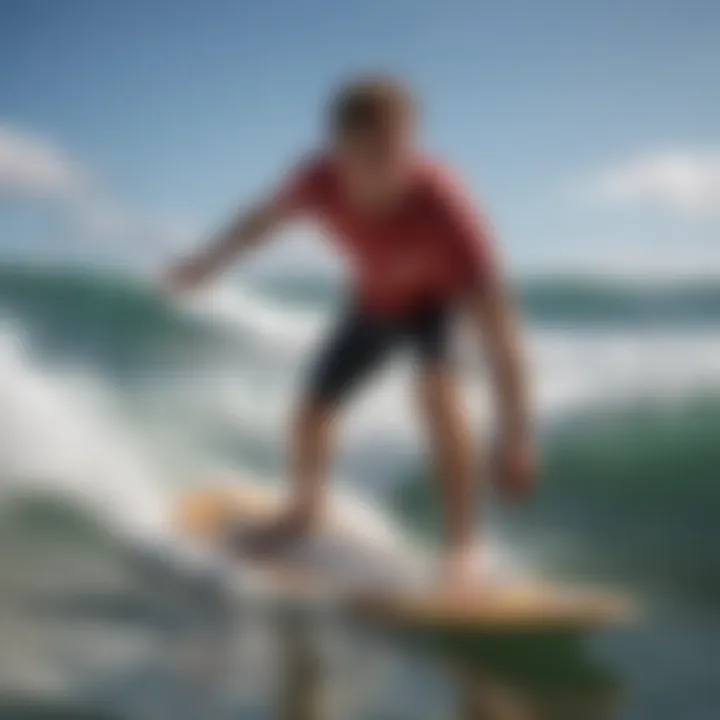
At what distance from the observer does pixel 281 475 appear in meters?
1.41

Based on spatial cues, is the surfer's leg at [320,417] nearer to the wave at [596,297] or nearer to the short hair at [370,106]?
the wave at [596,297]

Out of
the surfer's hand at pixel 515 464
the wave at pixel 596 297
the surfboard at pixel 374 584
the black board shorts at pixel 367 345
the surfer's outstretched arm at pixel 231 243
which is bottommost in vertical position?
the surfboard at pixel 374 584

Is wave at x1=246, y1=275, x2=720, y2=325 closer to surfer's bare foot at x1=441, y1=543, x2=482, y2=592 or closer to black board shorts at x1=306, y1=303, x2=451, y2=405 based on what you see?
black board shorts at x1=306, y1=303, x2=451, y2=405

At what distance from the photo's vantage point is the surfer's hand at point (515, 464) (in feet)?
4.46

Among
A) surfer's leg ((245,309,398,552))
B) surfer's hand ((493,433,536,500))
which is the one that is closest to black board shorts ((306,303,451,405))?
surfer's leg ((245,309,398,552))

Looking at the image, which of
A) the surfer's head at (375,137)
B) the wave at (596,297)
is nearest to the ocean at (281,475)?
the wave at (596,297)

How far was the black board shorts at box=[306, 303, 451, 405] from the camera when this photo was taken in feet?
4.50

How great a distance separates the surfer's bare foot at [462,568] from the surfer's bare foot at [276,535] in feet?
0.47

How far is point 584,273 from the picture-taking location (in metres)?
1.41

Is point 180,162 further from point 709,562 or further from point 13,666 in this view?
point 709,562

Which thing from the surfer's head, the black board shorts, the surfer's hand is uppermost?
the surfer's head

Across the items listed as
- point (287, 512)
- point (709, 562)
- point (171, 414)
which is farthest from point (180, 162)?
point (709, 562)

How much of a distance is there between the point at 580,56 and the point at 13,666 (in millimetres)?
868

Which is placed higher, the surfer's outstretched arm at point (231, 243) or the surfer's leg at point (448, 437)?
the surfer's outstretched arm at point (231, 243)
